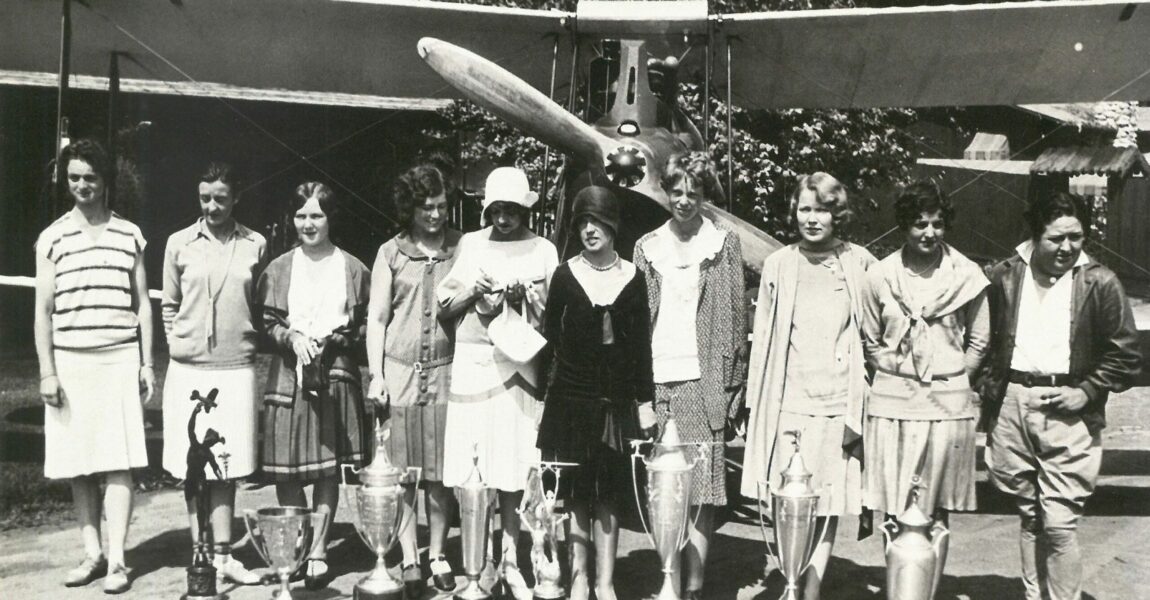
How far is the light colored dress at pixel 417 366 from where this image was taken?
14.6 ft

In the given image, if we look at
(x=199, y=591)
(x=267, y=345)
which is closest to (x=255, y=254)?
(x=267, y=345)

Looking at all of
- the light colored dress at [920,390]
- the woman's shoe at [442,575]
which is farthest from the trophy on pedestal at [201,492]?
the light colored dress at [920,390]

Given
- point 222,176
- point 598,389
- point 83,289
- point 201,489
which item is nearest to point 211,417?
point 201,489

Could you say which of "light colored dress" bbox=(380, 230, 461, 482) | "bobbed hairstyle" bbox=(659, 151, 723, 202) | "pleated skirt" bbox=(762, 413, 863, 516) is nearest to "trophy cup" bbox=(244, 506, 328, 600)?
"light colored dress" bbox=(380, 230, 461, 482)

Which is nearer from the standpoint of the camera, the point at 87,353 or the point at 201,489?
the point at 201,489

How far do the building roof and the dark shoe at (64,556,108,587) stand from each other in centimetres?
1486

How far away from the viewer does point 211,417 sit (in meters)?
4.48

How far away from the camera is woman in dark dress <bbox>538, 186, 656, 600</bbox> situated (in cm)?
397

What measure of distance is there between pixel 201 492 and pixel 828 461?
245 cm

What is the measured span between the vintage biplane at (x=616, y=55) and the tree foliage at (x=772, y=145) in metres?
2.20

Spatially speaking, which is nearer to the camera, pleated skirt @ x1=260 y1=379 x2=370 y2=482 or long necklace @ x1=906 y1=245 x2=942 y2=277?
long necklace @ x1=906 y1=245 x2=942 y2=277

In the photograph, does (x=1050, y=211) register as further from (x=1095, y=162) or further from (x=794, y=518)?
(x=1095, y=162)

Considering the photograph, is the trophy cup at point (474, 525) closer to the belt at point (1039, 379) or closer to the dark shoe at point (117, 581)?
the dark shoe at point (117, 581)

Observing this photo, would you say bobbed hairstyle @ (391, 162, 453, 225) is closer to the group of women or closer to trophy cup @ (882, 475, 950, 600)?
the group of women
